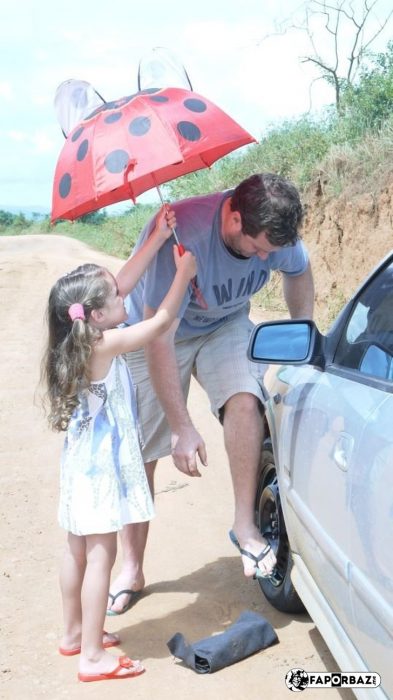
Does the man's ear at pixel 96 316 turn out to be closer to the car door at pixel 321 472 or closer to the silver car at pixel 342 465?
the silver car at pixel 342 465

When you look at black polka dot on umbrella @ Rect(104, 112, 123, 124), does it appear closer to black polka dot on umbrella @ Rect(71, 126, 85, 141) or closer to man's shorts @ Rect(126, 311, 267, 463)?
black polka dot on umbrella @ Rect(71, 126, 85, 141)

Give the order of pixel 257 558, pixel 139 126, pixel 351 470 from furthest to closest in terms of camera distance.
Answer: pixel 257 558, pixel 139 126, pixel 351 470

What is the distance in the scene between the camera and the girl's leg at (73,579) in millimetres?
3727

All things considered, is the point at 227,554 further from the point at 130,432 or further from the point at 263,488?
the point at 130,432

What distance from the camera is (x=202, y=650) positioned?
370 centimetres

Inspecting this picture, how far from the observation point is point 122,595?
4367 mm

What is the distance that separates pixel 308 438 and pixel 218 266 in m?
1.24

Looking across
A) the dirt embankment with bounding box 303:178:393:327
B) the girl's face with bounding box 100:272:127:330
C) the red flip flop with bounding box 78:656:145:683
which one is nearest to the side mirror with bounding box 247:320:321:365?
the girl's face with bounding box 100:272:127:330

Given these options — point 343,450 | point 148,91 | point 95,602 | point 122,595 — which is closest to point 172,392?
point 95,602

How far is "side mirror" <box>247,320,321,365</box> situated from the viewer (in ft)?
10.6

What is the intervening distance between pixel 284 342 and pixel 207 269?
0.95 metres

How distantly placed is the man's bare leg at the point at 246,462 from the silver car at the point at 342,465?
118 millimetres

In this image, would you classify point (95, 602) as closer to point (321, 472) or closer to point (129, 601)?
point (129, 601)

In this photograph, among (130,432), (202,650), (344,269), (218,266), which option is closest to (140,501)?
(130,432)
